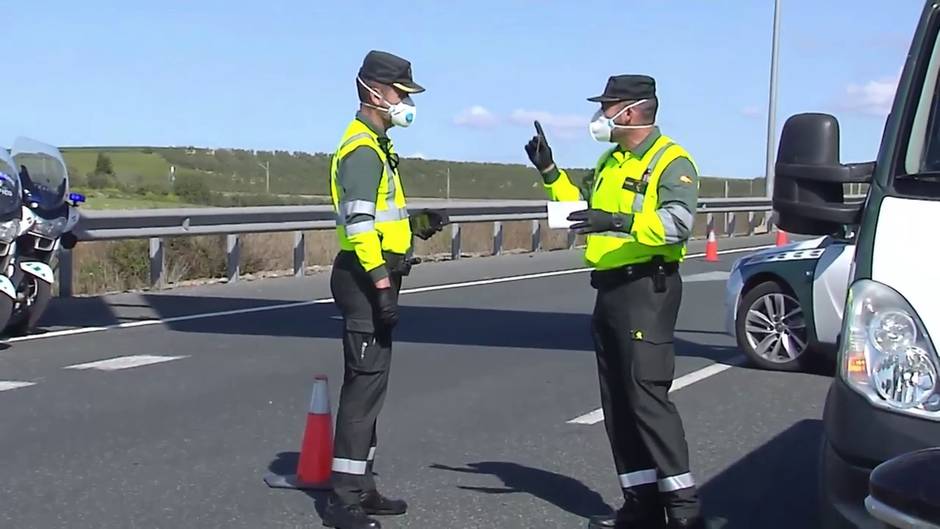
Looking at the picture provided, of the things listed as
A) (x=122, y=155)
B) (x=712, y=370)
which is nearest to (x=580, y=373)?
(x=712, y=370)

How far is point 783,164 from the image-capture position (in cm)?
468

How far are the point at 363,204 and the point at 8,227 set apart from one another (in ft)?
20.6

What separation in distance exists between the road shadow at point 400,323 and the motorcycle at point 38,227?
0.96 m

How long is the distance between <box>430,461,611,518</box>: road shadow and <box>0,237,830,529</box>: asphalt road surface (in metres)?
0.02

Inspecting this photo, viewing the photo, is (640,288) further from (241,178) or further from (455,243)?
(241,178)

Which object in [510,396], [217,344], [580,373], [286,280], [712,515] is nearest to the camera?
[712,515]

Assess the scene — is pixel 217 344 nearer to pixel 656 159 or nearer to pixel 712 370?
pixel 712 370

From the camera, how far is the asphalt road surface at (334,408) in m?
6.33

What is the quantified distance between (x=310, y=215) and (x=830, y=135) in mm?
15580

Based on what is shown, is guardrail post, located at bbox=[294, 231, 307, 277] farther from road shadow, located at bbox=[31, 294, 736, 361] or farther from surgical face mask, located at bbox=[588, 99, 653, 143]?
surgical face mask, located at bbox=[588, 99, 653, 143]

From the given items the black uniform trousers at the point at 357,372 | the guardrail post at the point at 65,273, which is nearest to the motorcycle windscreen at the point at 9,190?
the guardrail post at the point at 65,273

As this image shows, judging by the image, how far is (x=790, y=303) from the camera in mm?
10547

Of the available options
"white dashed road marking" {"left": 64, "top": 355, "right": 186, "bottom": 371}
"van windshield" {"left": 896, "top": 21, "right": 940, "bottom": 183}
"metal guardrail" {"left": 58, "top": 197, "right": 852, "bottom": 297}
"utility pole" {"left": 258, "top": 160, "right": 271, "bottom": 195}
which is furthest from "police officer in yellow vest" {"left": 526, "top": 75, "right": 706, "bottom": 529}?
"utility pole" {"left": 258, "top": 160, "right": 271, "bottom": 195}

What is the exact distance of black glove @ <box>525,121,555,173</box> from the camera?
19.7ft
